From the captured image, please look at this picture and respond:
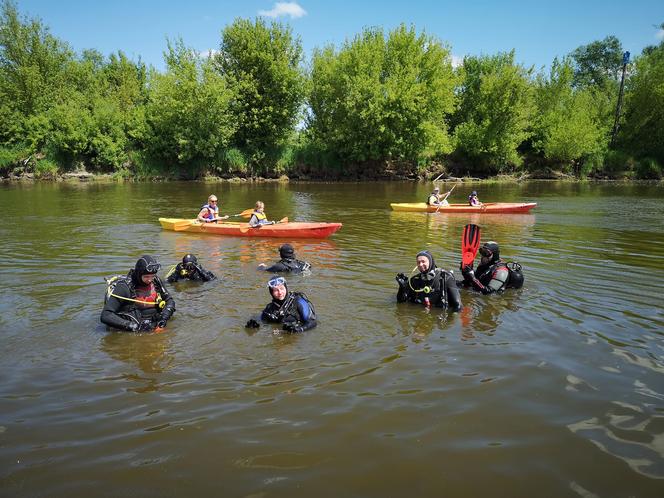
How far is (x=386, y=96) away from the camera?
38250 mm

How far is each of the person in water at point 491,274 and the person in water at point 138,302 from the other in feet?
16.7

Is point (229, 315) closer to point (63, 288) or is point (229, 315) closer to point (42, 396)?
point (42, 396)

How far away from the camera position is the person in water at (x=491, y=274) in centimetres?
859

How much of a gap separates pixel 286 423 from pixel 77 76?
52517 mm

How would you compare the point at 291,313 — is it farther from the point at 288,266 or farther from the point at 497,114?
the point at 497,114

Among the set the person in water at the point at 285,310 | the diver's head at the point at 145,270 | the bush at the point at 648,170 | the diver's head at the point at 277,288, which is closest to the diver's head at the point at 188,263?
the diver's head at the point at 145,270

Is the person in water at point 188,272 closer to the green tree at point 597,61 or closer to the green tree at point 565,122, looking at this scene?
the green tree at point 565,122

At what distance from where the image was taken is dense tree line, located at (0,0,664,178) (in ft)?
128

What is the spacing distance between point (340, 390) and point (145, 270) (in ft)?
10.8

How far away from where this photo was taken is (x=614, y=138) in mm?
49531

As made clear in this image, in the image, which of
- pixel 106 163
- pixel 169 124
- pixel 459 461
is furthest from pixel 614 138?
pixel 459 461

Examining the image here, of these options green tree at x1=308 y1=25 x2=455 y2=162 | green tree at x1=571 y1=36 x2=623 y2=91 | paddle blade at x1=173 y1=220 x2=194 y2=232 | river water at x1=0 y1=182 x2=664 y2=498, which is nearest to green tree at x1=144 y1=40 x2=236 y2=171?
green tree at x1=308 y1=25 x2=455 y2=162

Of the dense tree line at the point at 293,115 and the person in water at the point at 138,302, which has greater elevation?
the dense tree line at the point at 293,115

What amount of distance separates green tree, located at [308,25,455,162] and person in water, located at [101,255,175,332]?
110 feet
